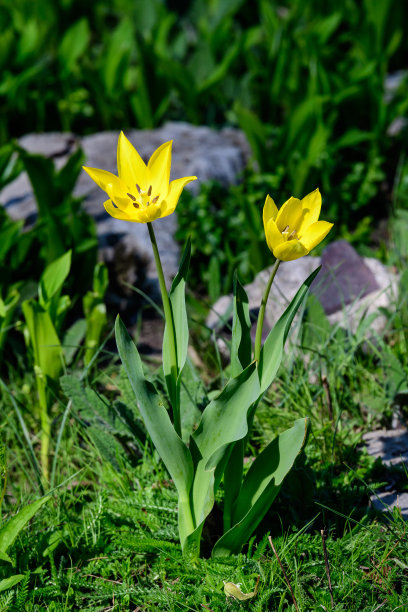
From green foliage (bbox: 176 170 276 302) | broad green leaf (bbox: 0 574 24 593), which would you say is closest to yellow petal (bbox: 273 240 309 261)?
broad green leaf (bbox: 0 574 24 593)

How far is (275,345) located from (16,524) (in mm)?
703

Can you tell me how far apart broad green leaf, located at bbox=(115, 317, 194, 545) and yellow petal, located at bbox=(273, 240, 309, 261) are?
37 centimetres

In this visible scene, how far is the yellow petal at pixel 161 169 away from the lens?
128 centimetres

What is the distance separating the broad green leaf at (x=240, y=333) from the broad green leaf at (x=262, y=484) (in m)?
0.18

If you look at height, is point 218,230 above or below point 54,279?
below

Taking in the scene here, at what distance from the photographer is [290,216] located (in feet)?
4.20

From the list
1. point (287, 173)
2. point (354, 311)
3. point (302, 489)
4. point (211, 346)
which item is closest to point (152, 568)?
point (302, 489)

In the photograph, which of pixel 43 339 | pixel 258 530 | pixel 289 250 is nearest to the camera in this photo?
pixel 289 250

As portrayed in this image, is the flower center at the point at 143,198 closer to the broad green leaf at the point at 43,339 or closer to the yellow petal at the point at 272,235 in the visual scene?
the yellow petal at the point at 272,235

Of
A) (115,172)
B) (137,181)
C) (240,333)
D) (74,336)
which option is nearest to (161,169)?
(137,181)

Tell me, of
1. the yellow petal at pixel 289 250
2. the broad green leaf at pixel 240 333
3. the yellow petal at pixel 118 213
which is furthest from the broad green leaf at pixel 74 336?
the yellow petal at pixel 289 250

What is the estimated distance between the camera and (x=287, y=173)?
123 inches

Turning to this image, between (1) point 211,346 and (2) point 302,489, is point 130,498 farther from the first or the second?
(1) point 211,346

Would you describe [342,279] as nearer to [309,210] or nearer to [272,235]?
[309,210]
